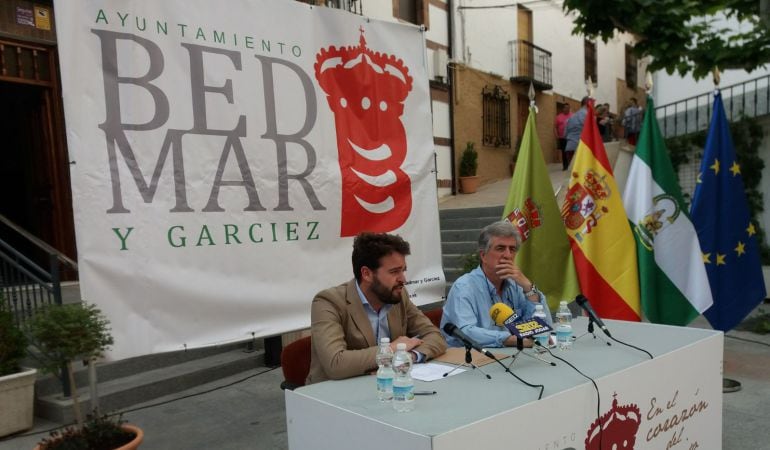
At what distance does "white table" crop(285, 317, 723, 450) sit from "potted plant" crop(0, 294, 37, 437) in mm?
2693

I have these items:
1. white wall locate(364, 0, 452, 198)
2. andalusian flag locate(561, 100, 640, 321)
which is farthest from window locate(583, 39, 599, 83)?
andalusian flag locate(561, 100, 640, 321)

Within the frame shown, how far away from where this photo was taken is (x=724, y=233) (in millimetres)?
5051

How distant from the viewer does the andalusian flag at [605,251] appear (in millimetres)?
4773

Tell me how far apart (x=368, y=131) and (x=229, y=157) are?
1.03 metres

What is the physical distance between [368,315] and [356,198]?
980 mm

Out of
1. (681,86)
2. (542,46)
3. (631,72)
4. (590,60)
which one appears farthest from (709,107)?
(631,72)

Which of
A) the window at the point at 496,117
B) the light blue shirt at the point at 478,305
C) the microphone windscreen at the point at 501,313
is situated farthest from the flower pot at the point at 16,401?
the window at the point at 496,117

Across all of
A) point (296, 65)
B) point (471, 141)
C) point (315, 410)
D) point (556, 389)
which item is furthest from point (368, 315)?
point (471, 141)

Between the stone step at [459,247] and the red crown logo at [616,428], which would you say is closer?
the red crown logo at [616,428]

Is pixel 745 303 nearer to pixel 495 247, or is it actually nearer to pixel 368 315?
pixel 495 247

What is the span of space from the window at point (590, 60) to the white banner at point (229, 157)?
1593 cm

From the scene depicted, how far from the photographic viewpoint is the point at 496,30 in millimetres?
13883

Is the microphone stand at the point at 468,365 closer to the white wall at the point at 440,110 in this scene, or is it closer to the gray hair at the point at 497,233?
the gray hair at the point at 497,233

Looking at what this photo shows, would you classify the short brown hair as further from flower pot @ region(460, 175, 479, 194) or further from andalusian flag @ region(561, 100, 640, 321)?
flower pot @ region(460, 175, 479, 194)
